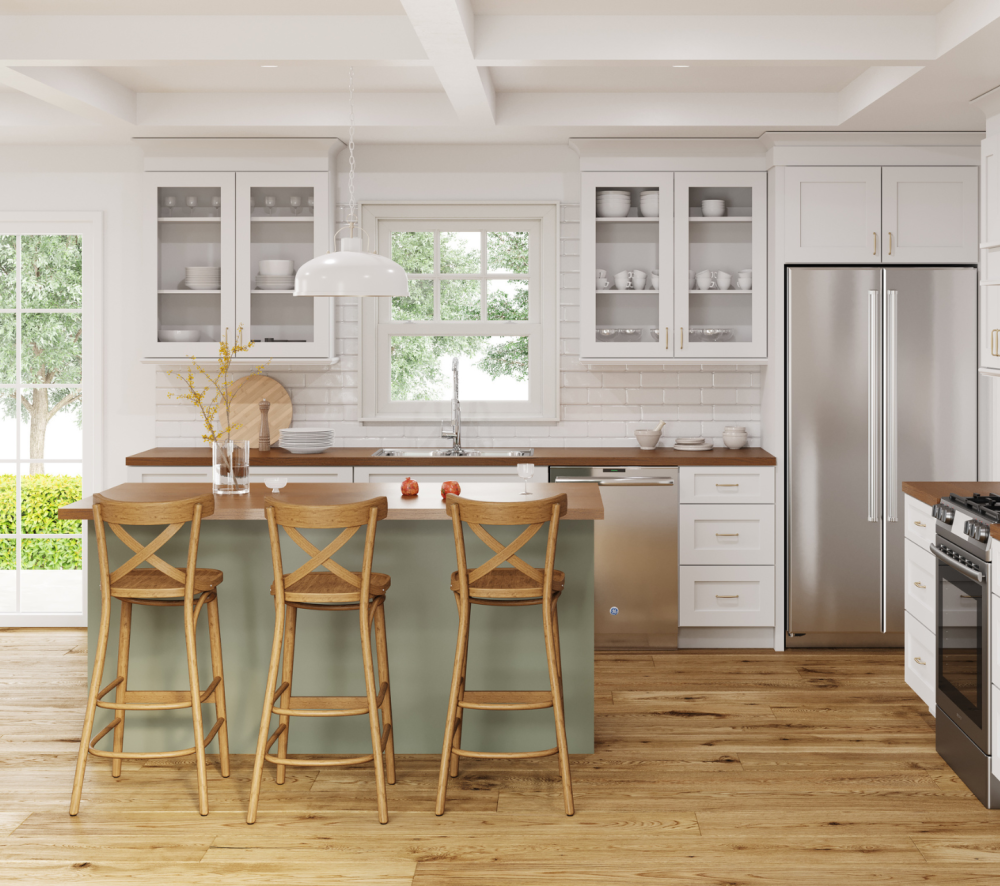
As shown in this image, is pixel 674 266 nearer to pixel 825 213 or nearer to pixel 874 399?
pixel 825 213

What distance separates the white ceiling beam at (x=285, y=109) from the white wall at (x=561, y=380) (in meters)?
0.64

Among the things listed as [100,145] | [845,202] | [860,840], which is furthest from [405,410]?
[860,840]

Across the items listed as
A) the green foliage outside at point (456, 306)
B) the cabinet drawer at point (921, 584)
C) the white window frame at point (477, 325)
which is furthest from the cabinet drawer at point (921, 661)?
the green foliage outside at point (456, 306)

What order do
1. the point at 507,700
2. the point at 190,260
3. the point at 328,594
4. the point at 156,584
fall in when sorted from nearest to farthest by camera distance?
the point at 328,594 → the point at 156,584 → the point at 507,700 → the point at 190,260

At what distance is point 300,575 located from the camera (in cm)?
316

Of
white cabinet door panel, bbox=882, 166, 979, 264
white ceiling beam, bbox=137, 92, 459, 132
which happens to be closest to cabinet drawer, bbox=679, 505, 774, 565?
white cabinet door panel, bbox=882, 166, 979, 264

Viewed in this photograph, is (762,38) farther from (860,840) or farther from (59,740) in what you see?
(59,740)

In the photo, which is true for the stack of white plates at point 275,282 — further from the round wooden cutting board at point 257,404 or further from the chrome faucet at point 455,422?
the chrome faucet at point 455,422

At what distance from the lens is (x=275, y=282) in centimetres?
527

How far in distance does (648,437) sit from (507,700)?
2253 millimetres

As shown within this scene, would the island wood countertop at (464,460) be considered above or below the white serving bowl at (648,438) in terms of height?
below

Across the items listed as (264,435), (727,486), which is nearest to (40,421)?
(264,435)

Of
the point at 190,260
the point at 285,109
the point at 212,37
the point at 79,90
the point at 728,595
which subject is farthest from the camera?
the point at 190,260

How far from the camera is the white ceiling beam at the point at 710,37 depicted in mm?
3711
